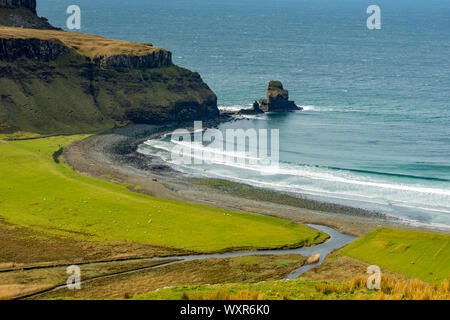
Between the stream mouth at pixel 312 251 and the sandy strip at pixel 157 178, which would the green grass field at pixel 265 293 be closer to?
the stream mouth at pixel 312 251

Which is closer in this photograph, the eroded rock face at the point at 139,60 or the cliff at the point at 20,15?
the eroded rock face at the point at 139,60

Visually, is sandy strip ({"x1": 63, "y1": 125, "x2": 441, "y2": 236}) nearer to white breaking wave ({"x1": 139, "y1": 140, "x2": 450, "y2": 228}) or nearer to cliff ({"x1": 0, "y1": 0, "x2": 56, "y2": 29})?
white breaking wave ({"x1": 139, "y1": 140, "x2": 450, "y2": 228})

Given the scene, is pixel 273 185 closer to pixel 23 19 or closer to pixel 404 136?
pixel 404 136

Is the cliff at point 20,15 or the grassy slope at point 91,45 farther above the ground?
the cliff at point 20,15

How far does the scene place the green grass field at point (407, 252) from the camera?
202ft

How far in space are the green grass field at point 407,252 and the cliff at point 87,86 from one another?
3518 inches

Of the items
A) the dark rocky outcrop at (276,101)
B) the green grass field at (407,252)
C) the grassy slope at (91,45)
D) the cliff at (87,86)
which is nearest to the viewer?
the green grass field at (407,252)

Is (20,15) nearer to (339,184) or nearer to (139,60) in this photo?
(139,60)

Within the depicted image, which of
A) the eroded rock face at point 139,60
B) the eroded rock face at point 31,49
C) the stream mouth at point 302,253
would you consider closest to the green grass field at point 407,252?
the stream mouth at point 302,253

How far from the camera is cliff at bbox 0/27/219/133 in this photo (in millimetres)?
141375

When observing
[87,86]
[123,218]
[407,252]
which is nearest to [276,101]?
[87,86]

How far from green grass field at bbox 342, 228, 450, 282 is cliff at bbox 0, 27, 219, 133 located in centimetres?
8936

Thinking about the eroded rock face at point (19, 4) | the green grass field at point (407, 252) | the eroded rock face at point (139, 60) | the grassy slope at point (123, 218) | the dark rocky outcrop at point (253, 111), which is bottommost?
the green grass field at point (407, 252)
